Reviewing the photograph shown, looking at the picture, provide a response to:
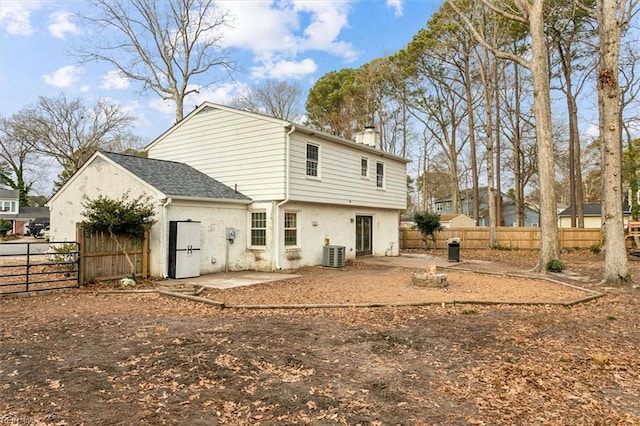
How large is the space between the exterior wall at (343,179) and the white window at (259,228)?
4.24 ft

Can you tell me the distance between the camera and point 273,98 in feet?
105

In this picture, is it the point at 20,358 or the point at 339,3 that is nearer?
the point at 20,358

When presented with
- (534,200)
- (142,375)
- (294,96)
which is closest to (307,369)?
(142,375)

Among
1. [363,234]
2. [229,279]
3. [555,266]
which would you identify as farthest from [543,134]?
[229,279]

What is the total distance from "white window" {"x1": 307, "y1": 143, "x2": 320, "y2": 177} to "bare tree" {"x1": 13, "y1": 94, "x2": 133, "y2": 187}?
26937 millimetres

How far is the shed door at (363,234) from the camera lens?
16859 mm

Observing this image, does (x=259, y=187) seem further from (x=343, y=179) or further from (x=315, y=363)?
(x=315, y=363)

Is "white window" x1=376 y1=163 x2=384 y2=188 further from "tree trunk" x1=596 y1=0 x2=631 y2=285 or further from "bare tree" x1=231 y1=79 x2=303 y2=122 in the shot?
"bare tree" x1=231 y1=79 x2=303 y2=122

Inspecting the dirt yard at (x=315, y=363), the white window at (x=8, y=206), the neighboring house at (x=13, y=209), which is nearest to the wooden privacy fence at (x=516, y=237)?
the dirt yard at (x=315, y=363)

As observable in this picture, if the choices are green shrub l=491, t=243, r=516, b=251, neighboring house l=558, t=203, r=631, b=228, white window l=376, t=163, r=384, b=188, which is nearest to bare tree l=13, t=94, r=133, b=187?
white window l=376, t=163, r=384, b=188

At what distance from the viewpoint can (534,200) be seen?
49.6m

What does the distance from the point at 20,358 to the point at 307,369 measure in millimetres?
3459

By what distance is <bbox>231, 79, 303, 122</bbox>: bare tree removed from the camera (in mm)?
31984

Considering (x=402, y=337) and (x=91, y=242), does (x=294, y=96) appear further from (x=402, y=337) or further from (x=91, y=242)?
(x=402, y=337)
